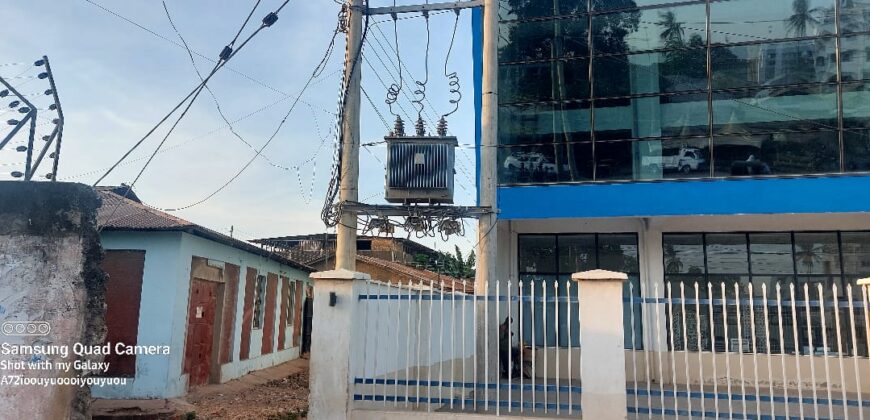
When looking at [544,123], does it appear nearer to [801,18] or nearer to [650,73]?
[650,73]

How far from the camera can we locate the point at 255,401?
10688 mm

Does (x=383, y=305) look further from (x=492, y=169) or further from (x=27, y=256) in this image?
(x=27, y=256)

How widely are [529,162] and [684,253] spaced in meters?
3.70

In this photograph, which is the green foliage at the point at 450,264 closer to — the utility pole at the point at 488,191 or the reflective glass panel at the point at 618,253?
the reflective glass panel at the point at 618,253

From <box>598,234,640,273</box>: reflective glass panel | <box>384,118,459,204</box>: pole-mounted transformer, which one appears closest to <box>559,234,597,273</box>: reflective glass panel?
<box>598,234,640,273</box>: reflective glass panel

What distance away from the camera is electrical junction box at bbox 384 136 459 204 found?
8.48 m

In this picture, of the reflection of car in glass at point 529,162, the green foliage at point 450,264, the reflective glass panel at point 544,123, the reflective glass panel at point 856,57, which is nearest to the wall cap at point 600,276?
the reflection of car in glass at point 529,162

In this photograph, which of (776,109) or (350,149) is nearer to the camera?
(350,149)

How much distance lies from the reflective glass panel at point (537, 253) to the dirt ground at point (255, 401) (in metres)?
5.26

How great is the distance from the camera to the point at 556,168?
38.4 ft

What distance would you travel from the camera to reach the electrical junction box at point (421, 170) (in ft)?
27.8

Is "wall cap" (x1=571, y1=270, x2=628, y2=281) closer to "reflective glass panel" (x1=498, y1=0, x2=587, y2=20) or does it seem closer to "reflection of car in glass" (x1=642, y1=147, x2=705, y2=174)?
"reflection of car in glass" (x1=642, y1=147, x2=705, y2=174)

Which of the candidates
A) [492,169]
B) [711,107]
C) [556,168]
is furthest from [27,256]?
[711,107]

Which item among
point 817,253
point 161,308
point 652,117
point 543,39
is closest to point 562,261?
point 652,117
